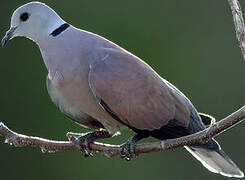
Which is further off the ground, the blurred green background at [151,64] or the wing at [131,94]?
the wing at [131,94]

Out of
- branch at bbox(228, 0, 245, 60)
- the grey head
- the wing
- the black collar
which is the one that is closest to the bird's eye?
the grey head

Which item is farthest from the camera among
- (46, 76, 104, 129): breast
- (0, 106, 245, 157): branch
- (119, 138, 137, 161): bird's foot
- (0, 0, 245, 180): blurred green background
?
(0, 0, 245, 180): blurred green background

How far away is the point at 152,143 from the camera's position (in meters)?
3.34

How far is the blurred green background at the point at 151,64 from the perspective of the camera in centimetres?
706

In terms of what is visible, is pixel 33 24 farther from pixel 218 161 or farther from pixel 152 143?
pixel 218 161

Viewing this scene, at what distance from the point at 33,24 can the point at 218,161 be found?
1.13 meters

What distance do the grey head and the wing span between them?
36cm

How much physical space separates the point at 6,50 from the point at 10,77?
24cm

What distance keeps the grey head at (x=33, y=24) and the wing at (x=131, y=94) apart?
356 mm

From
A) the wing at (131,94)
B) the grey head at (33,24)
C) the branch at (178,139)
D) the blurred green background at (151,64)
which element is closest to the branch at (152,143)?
the branch at (178,139)

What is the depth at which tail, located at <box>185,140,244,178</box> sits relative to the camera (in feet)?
12.5

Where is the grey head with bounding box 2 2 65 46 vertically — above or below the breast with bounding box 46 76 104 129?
above

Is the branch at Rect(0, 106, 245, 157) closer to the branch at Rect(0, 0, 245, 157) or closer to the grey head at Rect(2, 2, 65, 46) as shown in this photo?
the branch at Rect(0, 0, 245, 157)

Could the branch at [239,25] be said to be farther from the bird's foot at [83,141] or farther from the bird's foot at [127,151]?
the bird's foot at [83,141]
